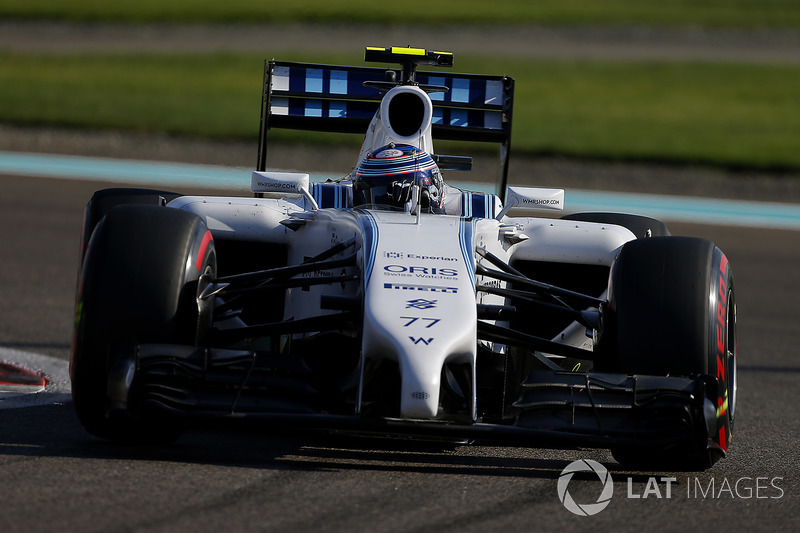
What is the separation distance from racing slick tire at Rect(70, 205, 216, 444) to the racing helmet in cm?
136

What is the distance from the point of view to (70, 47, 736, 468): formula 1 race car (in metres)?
4.99

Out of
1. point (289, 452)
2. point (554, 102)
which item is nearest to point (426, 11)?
point (554, 102)

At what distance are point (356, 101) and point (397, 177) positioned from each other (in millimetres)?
2034

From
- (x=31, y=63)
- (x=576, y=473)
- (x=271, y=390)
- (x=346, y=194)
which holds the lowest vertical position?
(x=576, y=473)

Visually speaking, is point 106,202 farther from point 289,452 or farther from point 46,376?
point 289,452

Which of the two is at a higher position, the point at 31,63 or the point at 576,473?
the point at 31,63

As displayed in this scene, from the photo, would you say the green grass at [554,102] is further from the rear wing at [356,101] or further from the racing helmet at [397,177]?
the racing helmet at [397,177]

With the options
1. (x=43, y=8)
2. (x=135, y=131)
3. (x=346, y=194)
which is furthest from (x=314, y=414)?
(x=43, y=8)

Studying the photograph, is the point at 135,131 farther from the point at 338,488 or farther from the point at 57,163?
the point at 338,488

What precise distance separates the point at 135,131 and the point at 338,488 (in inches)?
615

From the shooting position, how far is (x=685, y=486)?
209 inches

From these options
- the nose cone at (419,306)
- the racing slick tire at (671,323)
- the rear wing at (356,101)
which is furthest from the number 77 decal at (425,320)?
the rear wing at (356,101)

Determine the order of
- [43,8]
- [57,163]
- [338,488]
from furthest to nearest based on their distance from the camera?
[43,8] → [57,163] → [338,488]

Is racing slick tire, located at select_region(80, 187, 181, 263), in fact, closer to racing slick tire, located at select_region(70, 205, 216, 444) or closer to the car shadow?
the car shadow
